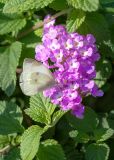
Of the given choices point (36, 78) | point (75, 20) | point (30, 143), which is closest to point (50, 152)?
point (30, 143)

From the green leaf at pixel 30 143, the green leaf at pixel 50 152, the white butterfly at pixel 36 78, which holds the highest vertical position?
the white butterfly at pixel 36 78

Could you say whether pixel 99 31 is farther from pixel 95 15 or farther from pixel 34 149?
pixel 34 149

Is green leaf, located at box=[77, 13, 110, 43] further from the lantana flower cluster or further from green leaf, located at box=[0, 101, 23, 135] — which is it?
green leaf, located at box=[0, 101, 23, 135]

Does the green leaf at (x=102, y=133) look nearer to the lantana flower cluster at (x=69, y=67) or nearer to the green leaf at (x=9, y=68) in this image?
the lantana flower cluster at (x=69, y=67)

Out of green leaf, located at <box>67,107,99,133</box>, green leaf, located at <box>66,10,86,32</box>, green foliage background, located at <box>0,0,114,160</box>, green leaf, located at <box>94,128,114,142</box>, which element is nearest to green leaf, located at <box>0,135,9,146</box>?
green foliage background, located at <box>0,0,114,160</box>

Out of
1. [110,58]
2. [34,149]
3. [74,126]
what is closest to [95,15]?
[110,58]

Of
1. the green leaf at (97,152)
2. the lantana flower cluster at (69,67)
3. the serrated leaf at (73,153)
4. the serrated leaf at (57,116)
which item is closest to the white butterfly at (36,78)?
the lantana flower cluster at (69,67)

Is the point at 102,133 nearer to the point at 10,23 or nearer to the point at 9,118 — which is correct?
the point at 9,118
